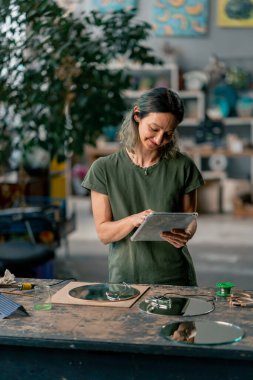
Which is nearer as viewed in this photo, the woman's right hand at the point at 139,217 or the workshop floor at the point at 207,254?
the woman's right hand at the point at 139,217

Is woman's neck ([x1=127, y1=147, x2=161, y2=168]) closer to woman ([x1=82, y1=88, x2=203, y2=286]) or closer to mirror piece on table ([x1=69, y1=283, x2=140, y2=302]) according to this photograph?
woman ([x1=82, y1=88, x2=203, y2=286])

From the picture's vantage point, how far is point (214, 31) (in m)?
11.0

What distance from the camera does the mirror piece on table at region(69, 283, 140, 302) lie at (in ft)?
7.76

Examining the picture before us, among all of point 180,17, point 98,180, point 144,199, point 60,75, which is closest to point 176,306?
point 144,199

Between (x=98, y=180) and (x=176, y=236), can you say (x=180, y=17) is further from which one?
(x=176, y=236)

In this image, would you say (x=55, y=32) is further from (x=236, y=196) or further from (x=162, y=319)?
(x=236, y=196)

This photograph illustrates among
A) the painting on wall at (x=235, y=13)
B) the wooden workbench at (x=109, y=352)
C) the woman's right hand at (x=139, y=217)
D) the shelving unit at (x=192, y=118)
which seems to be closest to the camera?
the wooden workbench at (x=109, y=352)

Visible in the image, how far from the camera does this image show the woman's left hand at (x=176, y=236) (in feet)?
8.46

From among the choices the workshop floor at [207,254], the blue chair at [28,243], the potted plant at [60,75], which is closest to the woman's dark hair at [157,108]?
the potted plant at [60,75]

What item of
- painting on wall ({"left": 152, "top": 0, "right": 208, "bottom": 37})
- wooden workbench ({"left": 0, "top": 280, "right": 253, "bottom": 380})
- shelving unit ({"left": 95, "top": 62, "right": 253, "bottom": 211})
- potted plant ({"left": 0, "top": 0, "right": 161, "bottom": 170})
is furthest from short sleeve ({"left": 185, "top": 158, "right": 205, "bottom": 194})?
painting on wall ({"left": 152, "top": 0, "right": 208, "bottom": 37})

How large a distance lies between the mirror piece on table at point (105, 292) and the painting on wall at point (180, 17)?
29.1 feet

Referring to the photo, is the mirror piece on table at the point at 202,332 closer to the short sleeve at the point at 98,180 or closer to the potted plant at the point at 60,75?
the short sleeve at the point at 98,180

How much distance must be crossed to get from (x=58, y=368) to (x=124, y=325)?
0.84 ft

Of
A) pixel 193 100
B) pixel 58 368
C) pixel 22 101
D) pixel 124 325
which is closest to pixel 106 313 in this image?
pixel 124 325
